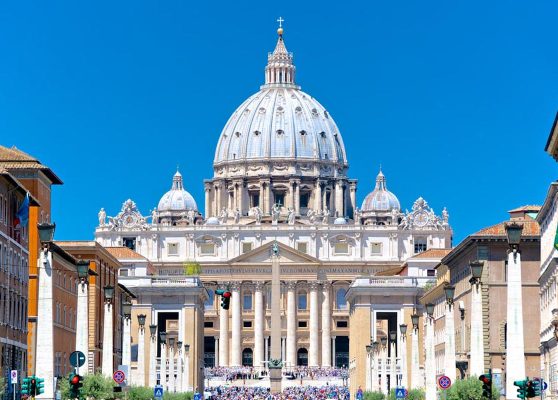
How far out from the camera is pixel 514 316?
52.6 meters

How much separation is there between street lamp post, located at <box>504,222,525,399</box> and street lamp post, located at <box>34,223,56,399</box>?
1294 centimetres

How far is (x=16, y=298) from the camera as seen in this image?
79438mm

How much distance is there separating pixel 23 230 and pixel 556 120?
2698 cm

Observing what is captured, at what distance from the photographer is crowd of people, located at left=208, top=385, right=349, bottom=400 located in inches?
6242

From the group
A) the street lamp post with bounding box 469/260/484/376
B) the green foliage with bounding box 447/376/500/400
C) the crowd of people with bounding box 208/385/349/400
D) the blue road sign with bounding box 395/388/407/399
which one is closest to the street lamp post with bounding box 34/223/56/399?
the street lamp post with bounding box 469/260/484/376

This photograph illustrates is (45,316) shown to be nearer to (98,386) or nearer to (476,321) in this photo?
(476,321)

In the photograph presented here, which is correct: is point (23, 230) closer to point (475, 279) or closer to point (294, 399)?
point (475, 279)

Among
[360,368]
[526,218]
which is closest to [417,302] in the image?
[360,368]

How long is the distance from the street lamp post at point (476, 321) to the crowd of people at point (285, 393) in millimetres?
87622

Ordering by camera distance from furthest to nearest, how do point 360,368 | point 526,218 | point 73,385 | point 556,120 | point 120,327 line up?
point 360,368
point 120,327
point 526,218
point 556,120
point 73,385

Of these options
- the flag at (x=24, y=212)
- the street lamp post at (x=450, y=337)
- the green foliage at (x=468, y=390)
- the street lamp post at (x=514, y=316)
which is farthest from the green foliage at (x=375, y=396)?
the street lamp post at (x=514, y=316)

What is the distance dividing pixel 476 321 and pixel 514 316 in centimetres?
1203

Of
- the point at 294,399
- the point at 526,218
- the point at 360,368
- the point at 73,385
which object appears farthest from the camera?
the point at 360,368

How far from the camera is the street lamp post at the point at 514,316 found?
5234 cm
